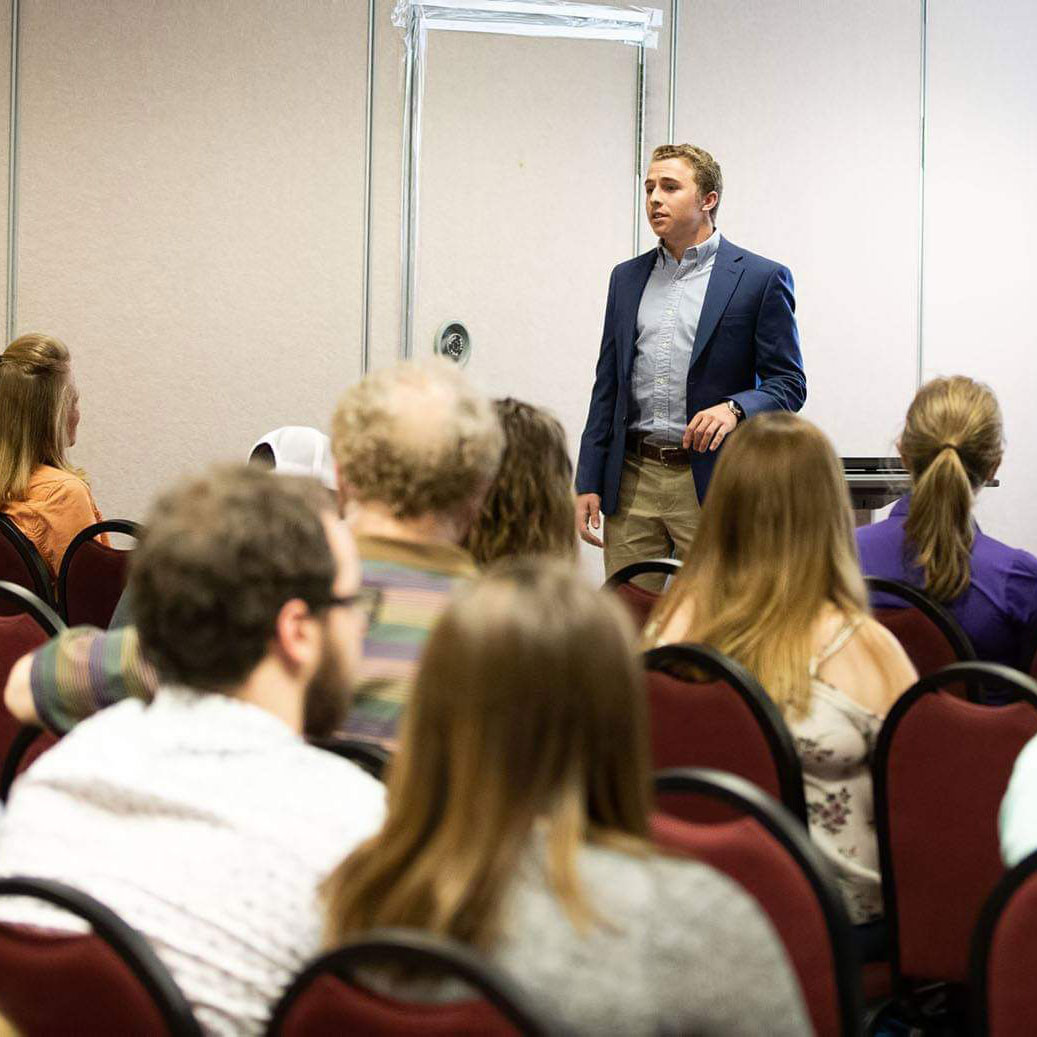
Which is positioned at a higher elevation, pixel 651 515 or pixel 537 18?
pixel 537 18

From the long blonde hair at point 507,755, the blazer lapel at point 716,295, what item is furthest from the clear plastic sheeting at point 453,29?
the long blonde hair at point 507,755

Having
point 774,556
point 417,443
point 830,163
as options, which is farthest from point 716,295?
point 417,443

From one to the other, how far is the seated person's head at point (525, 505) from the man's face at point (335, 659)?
42.3 inches

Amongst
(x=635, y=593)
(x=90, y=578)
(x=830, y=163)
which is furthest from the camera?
(x=830, y=163)

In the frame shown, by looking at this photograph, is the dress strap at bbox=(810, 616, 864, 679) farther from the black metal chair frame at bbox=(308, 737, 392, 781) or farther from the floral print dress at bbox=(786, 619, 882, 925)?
the black metal chair frame at bbox=(308, 737, 392, 781)

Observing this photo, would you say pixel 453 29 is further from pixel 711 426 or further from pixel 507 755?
pixel 507 755

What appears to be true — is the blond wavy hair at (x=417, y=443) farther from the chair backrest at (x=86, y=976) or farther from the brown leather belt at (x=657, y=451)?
the brown leather belt at (x=657, y=451)

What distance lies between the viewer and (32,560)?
3.33 m

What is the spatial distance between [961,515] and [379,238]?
3.69 meters

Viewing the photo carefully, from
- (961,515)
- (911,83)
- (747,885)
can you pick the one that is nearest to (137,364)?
(911,83)

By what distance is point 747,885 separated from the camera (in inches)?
49.9

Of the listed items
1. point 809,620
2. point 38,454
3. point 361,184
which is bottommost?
point 809,620

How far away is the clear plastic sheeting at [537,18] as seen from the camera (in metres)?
5.80

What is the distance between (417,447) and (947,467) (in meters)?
1.22
